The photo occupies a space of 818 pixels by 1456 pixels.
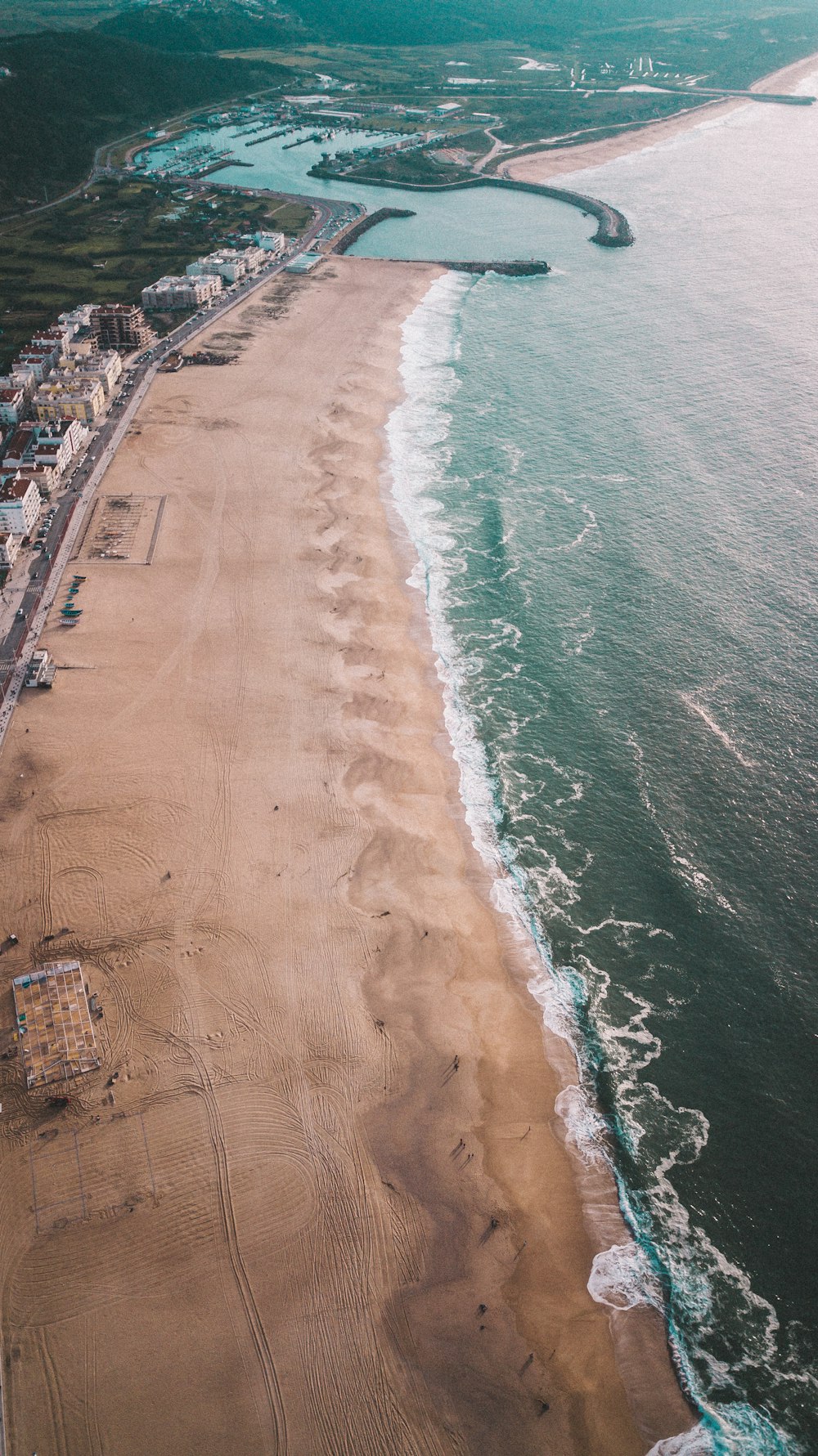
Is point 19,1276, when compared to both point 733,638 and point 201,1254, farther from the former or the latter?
point 733,638

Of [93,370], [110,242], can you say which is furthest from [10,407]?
[110,242]

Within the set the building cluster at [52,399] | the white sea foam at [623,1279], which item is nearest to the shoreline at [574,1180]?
the white sea foam at [623,1279]

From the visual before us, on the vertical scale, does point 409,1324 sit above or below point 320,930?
below

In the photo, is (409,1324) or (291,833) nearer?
(409,1324)

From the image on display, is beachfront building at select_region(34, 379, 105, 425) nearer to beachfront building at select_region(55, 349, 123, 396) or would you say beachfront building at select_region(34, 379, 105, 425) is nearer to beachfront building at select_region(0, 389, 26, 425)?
beachfront building at select_region(55, 349, 123, 396)

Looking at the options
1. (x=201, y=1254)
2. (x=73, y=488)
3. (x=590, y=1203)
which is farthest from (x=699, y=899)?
(x=73, y=488)

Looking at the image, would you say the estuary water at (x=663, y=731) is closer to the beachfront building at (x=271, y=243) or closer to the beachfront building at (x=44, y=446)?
the beachfront building at (x=44, y=446)

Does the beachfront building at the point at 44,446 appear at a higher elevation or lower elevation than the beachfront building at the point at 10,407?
lower
